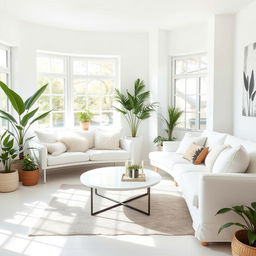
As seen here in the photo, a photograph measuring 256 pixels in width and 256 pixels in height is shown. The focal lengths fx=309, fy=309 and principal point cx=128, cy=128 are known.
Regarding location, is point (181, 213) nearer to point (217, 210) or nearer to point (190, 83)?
point (217, 210)

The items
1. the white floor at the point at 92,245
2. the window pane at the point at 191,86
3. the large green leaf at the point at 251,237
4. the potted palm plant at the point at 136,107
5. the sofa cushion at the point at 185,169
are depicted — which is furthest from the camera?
the window pane at the point at 191,86

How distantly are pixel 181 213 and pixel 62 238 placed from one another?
1.47m

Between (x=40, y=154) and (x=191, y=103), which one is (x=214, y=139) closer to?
(x=191, y=103)

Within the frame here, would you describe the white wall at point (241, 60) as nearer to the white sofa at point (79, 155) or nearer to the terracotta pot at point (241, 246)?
the white sofa at point (79, 155)

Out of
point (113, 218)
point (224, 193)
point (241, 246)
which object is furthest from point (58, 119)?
point (241, 246)

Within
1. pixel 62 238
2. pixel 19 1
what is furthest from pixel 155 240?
pixel 19 1

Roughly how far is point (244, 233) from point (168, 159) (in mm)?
2148

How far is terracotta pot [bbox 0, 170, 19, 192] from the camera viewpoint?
4.49m

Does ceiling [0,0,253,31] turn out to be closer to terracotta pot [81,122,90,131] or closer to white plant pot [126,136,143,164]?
terracotta pot [81,122,90,131]

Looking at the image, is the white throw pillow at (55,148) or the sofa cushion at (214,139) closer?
the sofa cushion at (214,139)

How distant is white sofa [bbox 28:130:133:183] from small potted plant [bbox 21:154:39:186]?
12cm

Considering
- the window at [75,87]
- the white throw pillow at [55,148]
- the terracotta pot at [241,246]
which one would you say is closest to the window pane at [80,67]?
the window at [75,87]

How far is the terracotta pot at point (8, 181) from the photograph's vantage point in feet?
14.7

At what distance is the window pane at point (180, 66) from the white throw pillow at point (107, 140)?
6.08ft
